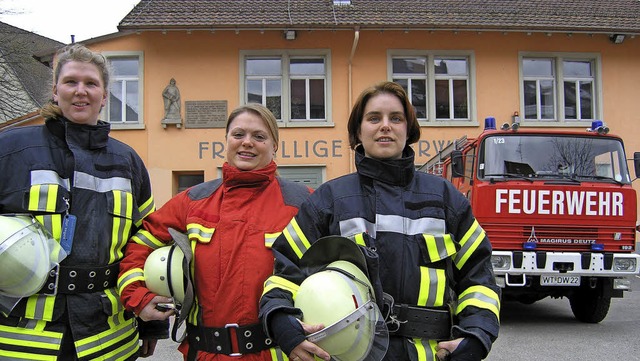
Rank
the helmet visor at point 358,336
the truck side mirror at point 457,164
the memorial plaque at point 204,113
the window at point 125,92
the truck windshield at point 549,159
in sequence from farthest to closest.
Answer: the window at point 125,92
the memorial plaque at point 204,113
the truck side mirror at point 457,164
the truck windshield at point 549,159
the helmet visor at point 358,336

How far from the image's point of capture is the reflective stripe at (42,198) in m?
2.25

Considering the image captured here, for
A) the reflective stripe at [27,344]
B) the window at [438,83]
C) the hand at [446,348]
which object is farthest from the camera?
the window at [438,83]

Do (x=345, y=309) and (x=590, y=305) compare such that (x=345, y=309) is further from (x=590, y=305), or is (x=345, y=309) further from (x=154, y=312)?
(x=590, y=305)

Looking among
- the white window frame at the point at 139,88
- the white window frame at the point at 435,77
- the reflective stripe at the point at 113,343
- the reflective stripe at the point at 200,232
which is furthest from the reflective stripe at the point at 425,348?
the white window frame at the point at 139,88

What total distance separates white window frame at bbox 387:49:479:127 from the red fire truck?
21.9 ft

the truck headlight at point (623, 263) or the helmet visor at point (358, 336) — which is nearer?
the helmet visor at point (358, 336)

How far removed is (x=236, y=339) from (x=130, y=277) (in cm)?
54

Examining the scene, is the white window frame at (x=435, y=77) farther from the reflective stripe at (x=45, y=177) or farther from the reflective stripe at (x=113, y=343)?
the reflective stripe at (x=45, y=177)

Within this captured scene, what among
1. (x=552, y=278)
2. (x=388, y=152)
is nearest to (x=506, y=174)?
(x=552, y=278)

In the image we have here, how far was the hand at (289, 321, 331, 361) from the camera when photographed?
1.77 meters

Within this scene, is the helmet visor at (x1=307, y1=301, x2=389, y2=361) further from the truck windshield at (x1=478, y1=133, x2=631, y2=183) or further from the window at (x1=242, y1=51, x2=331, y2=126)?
the window at (x1=242, y1=51, x2=331, y2=126)

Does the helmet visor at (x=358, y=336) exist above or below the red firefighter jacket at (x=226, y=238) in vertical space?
below

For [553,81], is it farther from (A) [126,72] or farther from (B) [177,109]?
(A) [126,72]

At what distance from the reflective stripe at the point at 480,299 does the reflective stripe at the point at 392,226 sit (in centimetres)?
25
